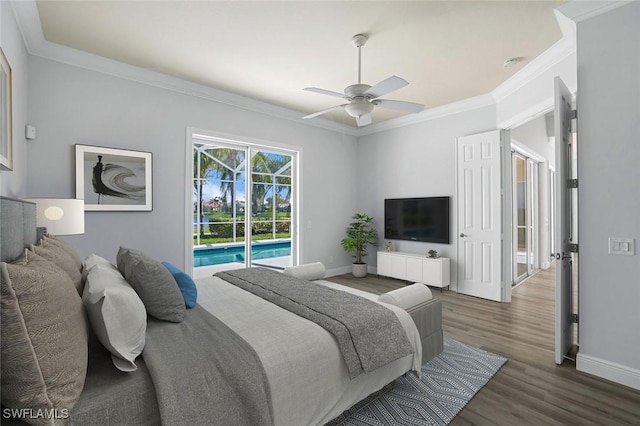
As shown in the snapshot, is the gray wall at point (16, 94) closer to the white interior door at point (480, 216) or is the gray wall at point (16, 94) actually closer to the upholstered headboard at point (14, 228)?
the upholstered headboard at point (14, 228)

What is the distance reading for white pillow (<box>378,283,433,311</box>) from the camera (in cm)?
221

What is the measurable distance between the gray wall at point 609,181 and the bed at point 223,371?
57.7 inches

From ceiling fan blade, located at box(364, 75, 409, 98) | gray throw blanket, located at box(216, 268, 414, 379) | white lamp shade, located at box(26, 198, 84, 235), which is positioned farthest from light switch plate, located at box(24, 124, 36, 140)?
ceiling fan blade, located at box(364, 75, 409, 98)

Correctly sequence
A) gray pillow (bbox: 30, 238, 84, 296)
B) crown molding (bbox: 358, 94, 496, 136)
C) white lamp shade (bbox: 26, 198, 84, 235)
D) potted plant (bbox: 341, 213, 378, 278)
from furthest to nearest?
potted plant (bbox: 341, 213, 378, 278) → crown molding (bbox: 358, 94, 496, 136) → white lamp shade (bbox: 26, 198, 84, 235) → gray pillow (bbox: 30, 238, 84, 296)

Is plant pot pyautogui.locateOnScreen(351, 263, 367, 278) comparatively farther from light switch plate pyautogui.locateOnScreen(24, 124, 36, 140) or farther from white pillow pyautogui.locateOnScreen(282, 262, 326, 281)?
light switch plate pyautogui.locateOnScreen(24, 124, 36, 140)

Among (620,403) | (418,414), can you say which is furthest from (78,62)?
(620,403)

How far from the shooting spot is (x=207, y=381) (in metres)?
1.24

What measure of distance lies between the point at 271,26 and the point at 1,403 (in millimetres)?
2901

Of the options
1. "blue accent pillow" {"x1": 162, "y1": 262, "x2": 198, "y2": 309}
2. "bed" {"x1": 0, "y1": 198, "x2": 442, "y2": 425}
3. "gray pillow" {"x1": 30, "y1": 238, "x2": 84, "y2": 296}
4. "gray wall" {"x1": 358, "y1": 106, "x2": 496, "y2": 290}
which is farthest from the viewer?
"gray wall" {"x1": 358, "y1": 106, "x2": 496, "y2": 290}

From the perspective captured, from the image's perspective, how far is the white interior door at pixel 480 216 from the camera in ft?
13.6

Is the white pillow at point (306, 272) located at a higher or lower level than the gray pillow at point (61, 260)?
lower

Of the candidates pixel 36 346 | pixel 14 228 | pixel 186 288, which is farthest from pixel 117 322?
pixel 186 288

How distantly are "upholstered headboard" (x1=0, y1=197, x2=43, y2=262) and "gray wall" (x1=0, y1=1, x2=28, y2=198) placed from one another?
0.67 meters

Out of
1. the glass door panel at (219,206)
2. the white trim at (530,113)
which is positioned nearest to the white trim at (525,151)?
the white trim at (530,113)
